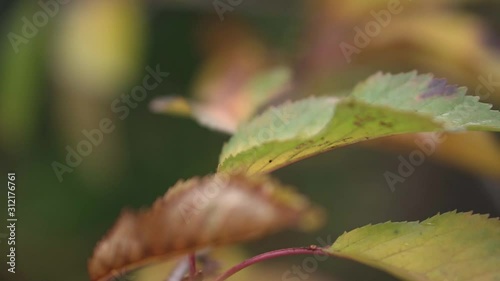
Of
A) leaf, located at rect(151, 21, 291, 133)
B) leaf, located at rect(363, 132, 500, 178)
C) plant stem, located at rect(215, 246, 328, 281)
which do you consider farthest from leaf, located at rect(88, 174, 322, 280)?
leaf, located at rect(363, 132, 500, 178)

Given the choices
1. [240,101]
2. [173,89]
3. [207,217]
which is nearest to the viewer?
[207,217]

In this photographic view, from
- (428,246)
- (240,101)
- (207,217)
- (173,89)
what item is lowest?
(428,246)

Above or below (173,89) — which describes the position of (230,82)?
below

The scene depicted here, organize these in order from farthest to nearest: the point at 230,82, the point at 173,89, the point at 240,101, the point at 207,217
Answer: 1. the point at 173,89
2. the point at 230,82
3. the point at 240,101
4. the point at 207,217

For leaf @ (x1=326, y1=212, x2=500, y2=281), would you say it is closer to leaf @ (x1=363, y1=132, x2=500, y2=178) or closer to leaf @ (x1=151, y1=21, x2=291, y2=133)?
leaf @ (x1=151, y1=21, x2=291, y2=133)

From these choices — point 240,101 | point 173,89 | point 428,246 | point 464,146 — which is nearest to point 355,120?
point 428,246

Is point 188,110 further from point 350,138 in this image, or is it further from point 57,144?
point 57,144

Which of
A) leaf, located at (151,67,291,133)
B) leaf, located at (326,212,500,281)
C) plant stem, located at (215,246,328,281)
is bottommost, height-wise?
leaf, located at (326,212,500,281)

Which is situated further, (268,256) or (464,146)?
(464,146)

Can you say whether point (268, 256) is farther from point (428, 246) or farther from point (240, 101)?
point (240, 101)
